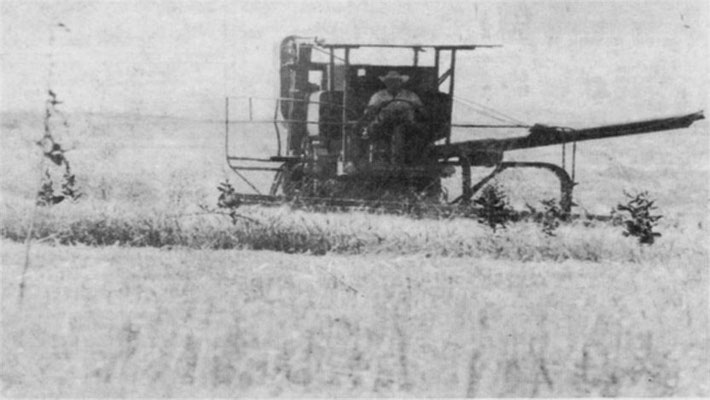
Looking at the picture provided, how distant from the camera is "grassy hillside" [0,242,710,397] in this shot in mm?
7285

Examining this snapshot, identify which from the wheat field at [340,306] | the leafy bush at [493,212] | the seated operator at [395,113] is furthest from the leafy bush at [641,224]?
the seated operator at [395,113]

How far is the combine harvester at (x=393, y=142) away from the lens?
609 inches

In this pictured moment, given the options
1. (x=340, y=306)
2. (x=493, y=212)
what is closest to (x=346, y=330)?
(x=340, y=306)

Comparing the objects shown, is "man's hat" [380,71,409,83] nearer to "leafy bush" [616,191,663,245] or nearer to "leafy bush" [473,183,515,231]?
"leafy bush" [473,183,515,231]

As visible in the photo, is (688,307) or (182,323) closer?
(182,323)

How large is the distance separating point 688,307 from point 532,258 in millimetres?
2961

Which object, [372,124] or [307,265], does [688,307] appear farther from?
[372,124]

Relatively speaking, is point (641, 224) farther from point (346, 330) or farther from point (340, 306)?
point (346, 330)

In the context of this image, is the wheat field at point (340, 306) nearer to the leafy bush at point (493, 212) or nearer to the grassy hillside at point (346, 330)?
the grassy hillside at point (346, 330)

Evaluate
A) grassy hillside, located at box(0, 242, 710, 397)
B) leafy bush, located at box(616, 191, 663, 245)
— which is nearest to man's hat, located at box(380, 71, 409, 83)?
leafy bush, located at box(616, 191, 663, 245)

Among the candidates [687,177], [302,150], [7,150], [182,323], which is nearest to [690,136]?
[687,177]

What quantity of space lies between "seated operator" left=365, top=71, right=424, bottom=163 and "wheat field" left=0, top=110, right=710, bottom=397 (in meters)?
1.44

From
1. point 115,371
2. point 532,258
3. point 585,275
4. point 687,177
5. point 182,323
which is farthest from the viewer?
point 687,177

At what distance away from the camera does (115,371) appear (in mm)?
7340
